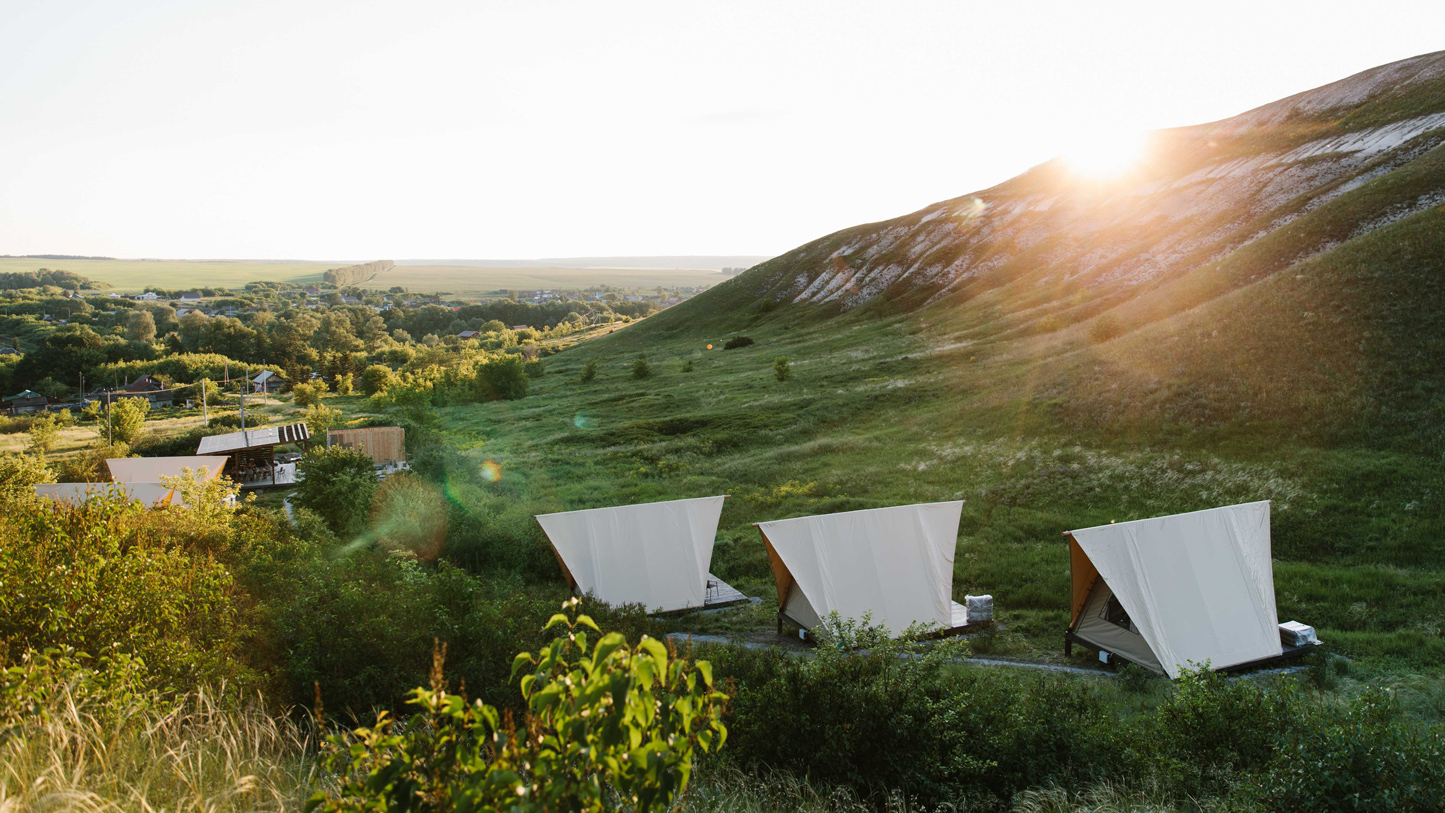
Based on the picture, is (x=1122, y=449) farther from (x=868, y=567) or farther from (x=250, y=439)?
(x=250, y=439)

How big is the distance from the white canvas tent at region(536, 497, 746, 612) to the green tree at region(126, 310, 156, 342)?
175m

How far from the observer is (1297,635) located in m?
15.2

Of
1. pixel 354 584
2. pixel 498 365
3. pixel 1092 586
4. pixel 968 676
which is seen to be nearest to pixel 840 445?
pixel 1092 586

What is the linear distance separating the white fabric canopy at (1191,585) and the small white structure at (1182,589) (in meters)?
0.02

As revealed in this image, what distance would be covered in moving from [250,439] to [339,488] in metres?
28.9

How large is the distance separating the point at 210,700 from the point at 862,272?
100308 mm

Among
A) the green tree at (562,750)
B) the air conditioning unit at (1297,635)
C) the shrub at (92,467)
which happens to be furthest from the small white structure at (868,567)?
the shrub at (92,467)

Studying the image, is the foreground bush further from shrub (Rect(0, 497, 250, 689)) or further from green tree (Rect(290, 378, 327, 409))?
green tree (Rect(290, 378, 327, 409))

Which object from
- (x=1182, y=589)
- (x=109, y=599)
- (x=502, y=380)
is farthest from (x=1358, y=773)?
(x=502, y=380)

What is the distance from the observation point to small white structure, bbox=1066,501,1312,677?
1485 centimetres

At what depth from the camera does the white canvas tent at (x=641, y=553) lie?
20141 millimetres

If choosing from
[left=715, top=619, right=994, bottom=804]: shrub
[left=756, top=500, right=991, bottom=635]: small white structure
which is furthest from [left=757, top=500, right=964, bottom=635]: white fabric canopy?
[left=715, top=619, right=994, bottom=804]: shrub

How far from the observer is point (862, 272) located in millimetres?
102250

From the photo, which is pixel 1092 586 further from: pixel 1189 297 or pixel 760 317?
pixel 760 317
